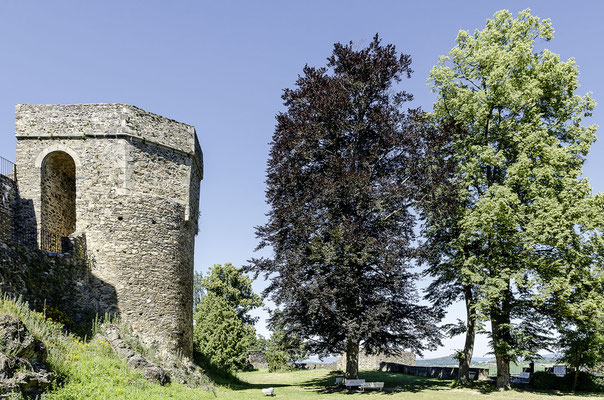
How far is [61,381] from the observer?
9.69 metres

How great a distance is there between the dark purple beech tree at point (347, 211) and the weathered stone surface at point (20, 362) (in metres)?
8.78

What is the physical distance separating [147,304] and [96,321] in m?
1.65

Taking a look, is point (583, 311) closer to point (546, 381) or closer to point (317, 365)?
point (546, 381)

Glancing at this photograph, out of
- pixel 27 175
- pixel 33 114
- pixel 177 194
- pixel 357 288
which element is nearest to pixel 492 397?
pixel 357 288

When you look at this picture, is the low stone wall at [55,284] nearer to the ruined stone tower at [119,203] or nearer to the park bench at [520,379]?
the ruined stone tower at [119,203]

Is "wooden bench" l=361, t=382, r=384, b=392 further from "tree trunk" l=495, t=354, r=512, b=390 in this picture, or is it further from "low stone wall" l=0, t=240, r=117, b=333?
"low stone wall" l=0, t=240, r=117, b=333

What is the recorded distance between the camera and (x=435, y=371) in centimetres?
2423

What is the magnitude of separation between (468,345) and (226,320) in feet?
41.4

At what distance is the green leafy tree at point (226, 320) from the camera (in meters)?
24.4

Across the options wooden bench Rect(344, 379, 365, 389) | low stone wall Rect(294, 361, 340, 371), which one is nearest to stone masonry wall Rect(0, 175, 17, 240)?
wooden bench Rect(344, 379, 365, 389)

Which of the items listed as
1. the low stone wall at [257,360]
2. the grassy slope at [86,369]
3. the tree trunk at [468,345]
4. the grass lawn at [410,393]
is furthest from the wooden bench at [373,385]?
the low stone wall at [257,360]

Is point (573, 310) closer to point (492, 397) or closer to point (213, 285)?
point (492, 397)

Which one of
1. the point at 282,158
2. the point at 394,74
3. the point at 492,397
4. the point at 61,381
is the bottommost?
the point at 492,397

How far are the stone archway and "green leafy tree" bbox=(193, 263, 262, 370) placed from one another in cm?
824
